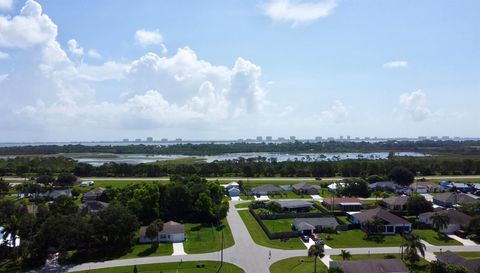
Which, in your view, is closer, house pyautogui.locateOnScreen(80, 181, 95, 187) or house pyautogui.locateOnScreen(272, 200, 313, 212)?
house pyautogui.locateOnScreen(272, 200, 313, 212)

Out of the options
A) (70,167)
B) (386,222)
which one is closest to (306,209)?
(386,222)

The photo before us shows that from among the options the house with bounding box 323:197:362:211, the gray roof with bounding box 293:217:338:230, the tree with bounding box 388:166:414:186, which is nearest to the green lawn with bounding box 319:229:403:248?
the gray roof with bounding box 293:217:338:230

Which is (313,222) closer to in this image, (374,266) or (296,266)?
(296,266)

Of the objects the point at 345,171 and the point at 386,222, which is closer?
the point at 386,222

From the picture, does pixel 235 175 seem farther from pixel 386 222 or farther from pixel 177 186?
pixel 386 222

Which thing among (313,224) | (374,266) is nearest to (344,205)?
(313,224)

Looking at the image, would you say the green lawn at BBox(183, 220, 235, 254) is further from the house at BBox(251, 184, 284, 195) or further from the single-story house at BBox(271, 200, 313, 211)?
the house at BBox(251, 184, 284, 195)
